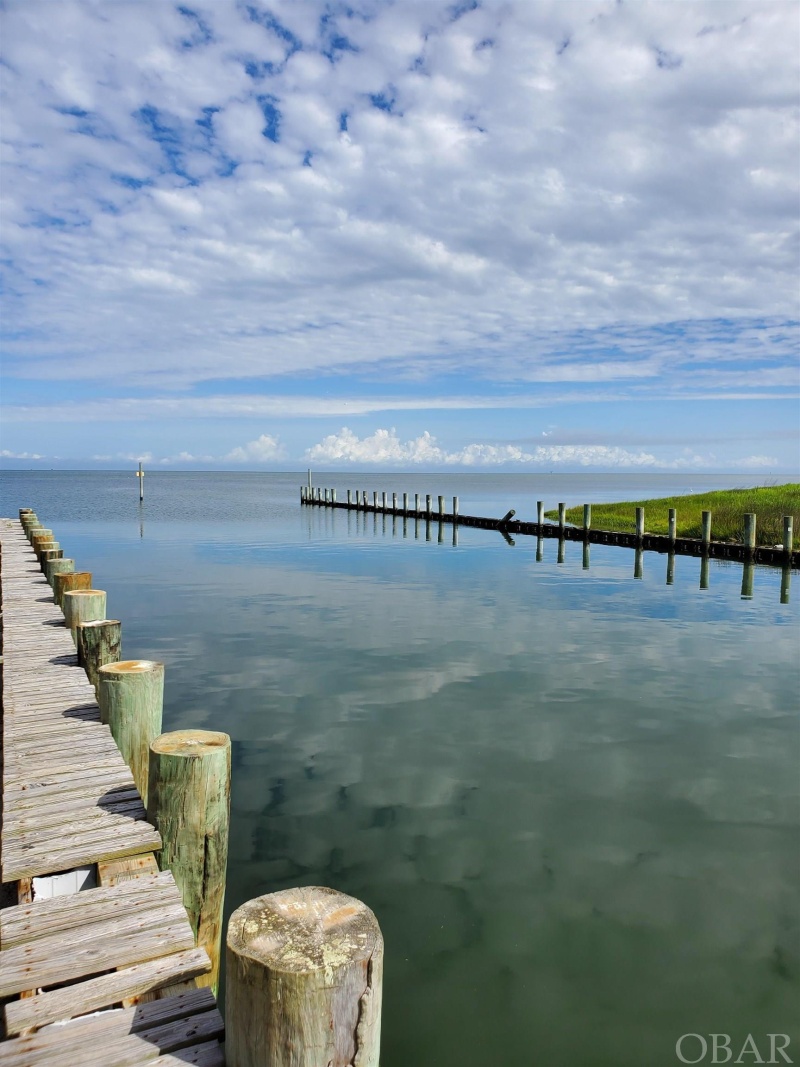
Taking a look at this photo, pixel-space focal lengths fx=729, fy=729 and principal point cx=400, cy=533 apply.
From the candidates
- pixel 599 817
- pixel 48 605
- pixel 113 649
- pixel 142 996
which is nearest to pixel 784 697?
pixel 599 817

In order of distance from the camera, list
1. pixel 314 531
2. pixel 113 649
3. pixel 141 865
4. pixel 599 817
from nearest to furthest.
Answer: pixel 141 865, pixel 599 817, pixel 113 649, pixel 314 531

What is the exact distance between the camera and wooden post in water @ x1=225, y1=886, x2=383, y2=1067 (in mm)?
2414

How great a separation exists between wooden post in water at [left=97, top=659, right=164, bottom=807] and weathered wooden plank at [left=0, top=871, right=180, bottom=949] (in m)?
2.02

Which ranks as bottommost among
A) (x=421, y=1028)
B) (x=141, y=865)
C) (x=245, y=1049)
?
(x=421, y=1028)

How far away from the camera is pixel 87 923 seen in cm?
375

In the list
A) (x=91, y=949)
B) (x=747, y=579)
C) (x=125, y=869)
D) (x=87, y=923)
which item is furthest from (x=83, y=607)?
(x=747, y=579)

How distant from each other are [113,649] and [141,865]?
389cm

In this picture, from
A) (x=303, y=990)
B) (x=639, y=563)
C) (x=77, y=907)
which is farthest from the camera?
(x=639, y=563)

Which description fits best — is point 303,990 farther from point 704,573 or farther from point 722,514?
point 722,514

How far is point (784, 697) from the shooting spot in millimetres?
11000

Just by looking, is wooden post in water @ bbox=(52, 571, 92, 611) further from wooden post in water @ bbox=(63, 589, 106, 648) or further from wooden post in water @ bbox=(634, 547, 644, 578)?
wooden post in water @ bbox=(634, 547, 644, 578)

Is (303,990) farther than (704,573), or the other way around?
(704,573)

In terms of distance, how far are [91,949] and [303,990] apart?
1.74 metres

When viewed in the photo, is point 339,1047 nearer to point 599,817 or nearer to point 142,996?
point 142,996
